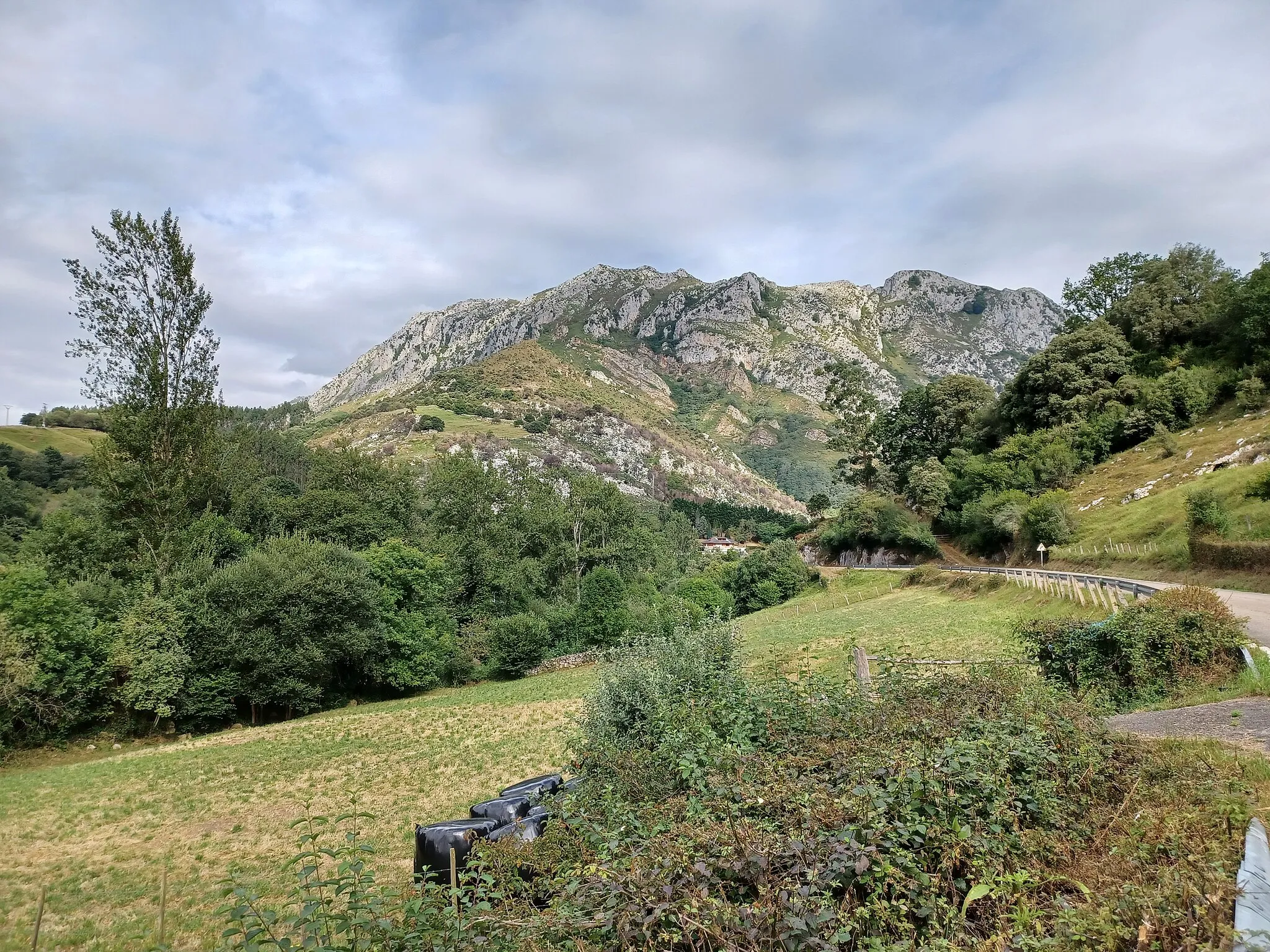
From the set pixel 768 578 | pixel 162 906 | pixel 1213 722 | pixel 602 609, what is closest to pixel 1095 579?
pixel 1213 722

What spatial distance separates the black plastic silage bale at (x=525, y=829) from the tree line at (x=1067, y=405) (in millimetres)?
41917

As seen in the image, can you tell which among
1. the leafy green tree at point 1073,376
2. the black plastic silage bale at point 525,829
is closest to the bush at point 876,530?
the leafy green tree at point 1073,376

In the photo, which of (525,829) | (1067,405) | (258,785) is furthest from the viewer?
(1067,405)

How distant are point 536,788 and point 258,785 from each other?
1290cm

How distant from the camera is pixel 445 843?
27.7ft

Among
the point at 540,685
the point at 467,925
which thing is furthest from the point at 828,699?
the point at 540,685

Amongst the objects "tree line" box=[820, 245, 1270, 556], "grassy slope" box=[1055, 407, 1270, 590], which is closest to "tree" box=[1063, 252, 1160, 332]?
"tree line" box=[820, 245, 1270, 556]

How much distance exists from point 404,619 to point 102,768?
18492 mm

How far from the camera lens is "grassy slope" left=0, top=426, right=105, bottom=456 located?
109750mm

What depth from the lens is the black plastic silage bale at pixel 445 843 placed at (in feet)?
27.2

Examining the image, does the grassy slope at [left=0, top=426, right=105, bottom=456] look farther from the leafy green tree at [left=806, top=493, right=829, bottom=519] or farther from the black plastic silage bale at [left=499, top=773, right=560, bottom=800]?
the black plastic silage bale at [left=499, top=773, right=560, bottom=800]

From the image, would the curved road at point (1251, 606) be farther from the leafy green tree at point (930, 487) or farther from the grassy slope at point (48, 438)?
the grassy slope at point (48, 438)

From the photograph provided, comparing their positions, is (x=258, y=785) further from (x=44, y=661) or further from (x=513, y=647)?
(x=513, y=647)

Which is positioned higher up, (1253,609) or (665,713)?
(665,713)
